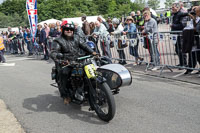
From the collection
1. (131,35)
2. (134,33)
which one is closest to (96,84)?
(134,33)

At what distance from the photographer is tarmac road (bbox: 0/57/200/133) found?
4.46 m

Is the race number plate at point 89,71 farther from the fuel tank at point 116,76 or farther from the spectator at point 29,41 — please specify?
the spectator at point 29,41

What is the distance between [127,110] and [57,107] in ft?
5.25

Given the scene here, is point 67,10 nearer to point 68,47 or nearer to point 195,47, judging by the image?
point 195,47

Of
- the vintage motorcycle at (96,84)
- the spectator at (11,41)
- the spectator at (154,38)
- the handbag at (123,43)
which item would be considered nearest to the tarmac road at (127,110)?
the vintage motorcycle at (96,84)

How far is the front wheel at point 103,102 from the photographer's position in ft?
14.4

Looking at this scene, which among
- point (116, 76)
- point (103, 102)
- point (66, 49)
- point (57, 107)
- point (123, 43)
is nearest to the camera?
point (103, 102)

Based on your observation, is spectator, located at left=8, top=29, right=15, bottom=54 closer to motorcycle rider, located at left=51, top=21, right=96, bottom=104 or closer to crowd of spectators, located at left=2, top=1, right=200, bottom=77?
crowd of spectators, located at left=2, top=1, right=200, bottom=77

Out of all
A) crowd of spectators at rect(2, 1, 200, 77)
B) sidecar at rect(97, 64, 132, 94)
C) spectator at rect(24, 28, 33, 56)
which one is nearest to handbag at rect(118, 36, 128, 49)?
crowd of spectators at rect(2, 1, 200, 77)

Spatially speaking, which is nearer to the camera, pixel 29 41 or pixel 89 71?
pixel 89 71

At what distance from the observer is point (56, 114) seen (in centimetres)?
546

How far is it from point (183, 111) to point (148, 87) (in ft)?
6.72

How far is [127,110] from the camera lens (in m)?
5.31

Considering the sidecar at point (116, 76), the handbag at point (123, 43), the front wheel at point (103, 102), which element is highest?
the handbag at point (123, 43)
